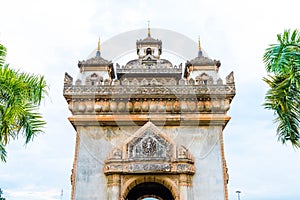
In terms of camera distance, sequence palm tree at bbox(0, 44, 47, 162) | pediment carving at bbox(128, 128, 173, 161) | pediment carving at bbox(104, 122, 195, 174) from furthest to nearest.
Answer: pediment carving at bbox(128, 128, 173, 161), pediment carving at bbox(104, 122, 195, 174), palm tree at bbox(0, 44, 47, 162)

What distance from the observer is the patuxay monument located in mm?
12570

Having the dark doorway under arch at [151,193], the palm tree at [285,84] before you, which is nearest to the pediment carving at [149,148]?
the dark doorway under arch at [151,193]

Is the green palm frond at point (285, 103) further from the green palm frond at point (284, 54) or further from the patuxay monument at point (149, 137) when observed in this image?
the patuxay monument at point (149, 137)

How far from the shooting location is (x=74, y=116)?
44.7ft

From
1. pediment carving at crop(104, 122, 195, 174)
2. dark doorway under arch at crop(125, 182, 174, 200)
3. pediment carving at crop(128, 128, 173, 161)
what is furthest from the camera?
dark doorway under arch at crop(125, 182, 174, 200)

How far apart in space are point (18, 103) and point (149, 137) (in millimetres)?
7031

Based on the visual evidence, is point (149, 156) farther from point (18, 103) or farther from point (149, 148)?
point (18, 103)

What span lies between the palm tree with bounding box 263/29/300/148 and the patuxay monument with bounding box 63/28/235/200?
5178mm

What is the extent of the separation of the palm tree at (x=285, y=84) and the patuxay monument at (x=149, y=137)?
5178 mm

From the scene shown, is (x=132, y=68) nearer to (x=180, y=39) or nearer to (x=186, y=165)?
(x=180, y=39)

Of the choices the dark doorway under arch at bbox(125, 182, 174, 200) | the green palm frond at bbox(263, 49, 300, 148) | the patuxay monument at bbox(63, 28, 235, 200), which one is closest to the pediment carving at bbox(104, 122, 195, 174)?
the patuxay monument at bbox(63, 28, 235, 200)

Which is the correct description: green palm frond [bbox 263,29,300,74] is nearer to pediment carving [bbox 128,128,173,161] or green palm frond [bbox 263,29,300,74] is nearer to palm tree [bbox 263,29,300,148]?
palm tree [bbox 263,29,300,148]

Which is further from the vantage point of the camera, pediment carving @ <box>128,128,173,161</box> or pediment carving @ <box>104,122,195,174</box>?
pediment carving @ <box>128,128,173,161</box>

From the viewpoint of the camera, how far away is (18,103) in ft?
22.9
